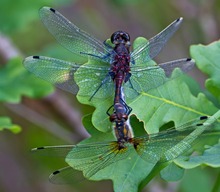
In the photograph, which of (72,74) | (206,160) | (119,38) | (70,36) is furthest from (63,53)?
(206,160)

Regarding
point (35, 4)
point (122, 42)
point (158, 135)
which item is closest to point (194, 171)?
point (35, 4)

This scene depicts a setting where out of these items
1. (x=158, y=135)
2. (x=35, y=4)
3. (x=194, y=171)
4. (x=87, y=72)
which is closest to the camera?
(x=158, y=135)

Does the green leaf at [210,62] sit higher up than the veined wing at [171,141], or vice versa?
the green leaf at [210,62]

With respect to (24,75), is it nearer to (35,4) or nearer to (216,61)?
(35,4)

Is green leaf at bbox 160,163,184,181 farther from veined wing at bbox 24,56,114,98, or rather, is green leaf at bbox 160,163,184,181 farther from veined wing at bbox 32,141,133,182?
veined wing at bbox 24,56,114,98

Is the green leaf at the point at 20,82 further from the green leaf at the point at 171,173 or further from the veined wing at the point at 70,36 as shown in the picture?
the green leaf at the point at 171,173

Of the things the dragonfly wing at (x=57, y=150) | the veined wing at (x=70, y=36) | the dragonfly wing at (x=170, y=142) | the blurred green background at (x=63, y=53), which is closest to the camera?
the dragonfly wing at (x=170, y=142)

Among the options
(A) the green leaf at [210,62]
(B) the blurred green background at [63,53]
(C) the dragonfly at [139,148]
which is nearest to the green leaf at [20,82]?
(B) the blurred green background at [63,53]

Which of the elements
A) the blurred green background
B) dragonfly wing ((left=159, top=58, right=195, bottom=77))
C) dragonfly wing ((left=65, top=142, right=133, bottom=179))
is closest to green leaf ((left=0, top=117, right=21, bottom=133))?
dragonfly wing ((left=65, top=142, right=133, bottom=179))
